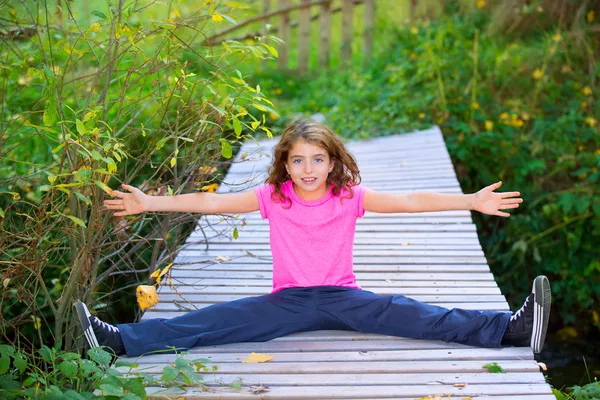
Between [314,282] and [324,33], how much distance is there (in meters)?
7.16

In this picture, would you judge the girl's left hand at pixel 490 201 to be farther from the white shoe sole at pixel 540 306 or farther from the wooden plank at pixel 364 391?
the wooden plank at pixel 364 391

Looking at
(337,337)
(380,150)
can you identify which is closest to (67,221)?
(337,337)

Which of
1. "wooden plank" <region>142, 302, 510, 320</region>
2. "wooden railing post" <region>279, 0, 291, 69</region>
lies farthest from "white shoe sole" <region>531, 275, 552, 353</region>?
"wooden railing post" <region>279, 0, 291, 69</region>

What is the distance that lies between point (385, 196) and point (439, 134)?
3716mm

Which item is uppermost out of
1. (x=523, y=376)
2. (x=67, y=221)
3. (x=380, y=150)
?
(x=380, y=150)

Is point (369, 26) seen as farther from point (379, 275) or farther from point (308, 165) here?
point (308, 165)

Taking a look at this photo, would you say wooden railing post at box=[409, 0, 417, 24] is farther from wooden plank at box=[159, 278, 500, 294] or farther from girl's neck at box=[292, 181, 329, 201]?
girl's neck at box=[292, 181, 329, 201]

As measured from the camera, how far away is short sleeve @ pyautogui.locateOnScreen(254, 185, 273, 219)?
346cm

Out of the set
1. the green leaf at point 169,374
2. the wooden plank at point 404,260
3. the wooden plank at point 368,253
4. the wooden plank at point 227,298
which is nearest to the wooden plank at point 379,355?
the green leaf at point 169,374

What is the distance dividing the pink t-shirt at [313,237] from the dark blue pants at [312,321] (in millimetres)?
72

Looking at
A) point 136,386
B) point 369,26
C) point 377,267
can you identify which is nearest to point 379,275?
point 377,267

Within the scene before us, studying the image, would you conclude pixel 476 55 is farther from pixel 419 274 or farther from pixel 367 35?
pixel 419 274

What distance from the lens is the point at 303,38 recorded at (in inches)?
396

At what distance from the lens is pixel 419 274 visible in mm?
4082
